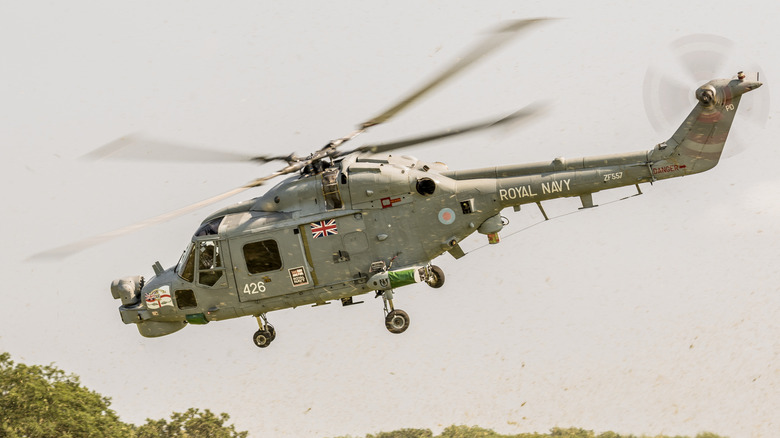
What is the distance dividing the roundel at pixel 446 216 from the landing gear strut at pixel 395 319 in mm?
1890

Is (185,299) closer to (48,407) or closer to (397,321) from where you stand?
(397,321)

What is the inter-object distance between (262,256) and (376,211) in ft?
8.72

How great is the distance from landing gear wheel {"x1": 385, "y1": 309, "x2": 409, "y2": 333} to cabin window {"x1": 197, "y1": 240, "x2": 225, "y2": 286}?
377 cm

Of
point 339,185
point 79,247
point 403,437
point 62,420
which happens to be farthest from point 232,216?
point 403,437

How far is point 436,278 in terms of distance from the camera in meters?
21.7

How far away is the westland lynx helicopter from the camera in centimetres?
1942

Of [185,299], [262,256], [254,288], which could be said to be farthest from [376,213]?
[185,299]

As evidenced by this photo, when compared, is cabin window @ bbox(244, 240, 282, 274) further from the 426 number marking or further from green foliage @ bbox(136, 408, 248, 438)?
green foliage @ bbox(136, 408, 248, 438)

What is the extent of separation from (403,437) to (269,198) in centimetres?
4519

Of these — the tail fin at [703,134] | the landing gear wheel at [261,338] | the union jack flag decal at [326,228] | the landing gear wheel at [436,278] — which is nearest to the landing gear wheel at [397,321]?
the landing gear wheel at [436,278]

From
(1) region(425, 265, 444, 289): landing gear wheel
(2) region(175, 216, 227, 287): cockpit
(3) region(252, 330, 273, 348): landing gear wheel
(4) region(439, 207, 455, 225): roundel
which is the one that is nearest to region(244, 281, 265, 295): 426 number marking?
(2) region(175, 216, 227, 287): cockpit

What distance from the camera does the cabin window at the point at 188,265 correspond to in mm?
21702

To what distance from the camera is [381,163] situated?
806 inches

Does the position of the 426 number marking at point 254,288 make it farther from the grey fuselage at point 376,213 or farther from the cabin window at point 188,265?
the cabin window at point 188,265
